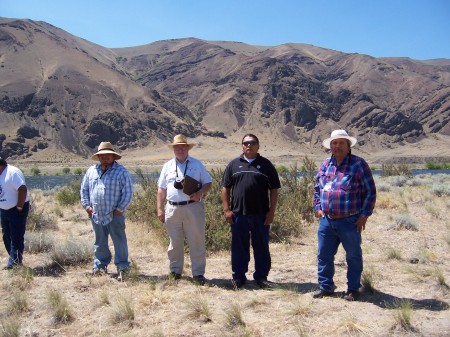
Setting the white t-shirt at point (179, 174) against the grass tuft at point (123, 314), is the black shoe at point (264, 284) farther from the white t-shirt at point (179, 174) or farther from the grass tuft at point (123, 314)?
the grass tuft at point (123, 314)

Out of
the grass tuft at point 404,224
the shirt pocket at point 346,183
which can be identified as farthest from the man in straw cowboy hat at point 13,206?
the grass tuft at point 404,224

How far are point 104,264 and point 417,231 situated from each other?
639 cm

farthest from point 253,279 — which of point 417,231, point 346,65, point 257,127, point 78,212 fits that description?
point 346,65

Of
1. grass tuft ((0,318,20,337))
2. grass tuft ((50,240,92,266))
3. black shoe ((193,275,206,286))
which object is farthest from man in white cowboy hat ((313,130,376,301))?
grass tuft ((50,240,92,266))

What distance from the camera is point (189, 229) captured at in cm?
589

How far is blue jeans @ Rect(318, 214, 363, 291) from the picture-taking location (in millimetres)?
4984

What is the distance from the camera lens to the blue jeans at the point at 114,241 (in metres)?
6.25

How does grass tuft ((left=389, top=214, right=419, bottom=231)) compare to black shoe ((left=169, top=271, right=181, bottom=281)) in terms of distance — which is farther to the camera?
grass tuft ((left=389, top=214, right=419, bottom=231))

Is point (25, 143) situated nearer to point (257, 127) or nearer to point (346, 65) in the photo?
point (257, 127)

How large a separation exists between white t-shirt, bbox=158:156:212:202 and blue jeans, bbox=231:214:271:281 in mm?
683

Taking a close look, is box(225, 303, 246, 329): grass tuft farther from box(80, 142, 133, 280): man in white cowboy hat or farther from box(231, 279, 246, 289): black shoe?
box(80, 142, 133, 280): man in white cowboy hat

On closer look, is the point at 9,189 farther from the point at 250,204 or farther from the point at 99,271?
the point at 250,204

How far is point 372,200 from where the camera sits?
16.2 feet

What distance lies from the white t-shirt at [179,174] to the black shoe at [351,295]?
2.15 m
